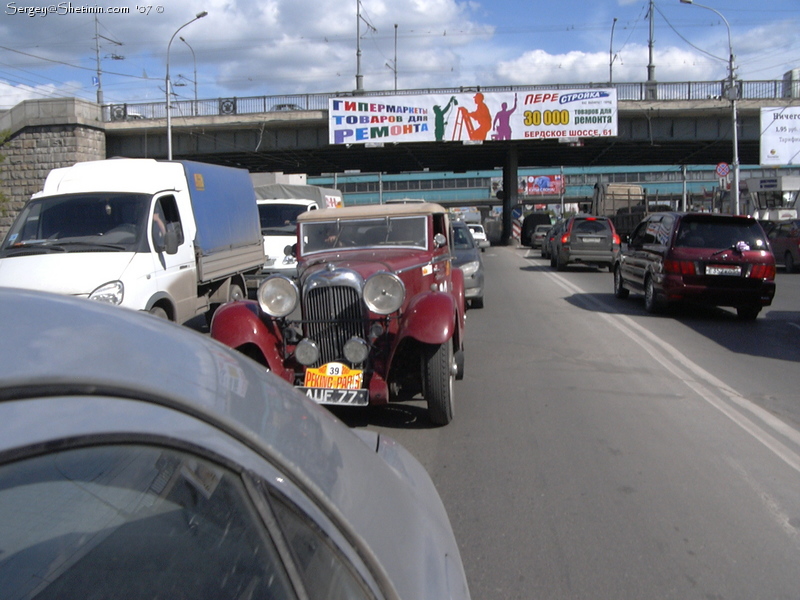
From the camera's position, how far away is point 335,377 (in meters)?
5.88

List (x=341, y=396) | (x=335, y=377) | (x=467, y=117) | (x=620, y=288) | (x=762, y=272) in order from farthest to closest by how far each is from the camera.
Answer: (x=467, y=117) < (x=620, y=288) < (x=762, y=272) < (x=335, y=377) < (x=341, y=396)

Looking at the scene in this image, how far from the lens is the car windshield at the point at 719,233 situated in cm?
1216

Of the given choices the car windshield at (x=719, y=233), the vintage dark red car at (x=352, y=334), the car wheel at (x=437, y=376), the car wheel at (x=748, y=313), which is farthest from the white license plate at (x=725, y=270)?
the car wheel at (x=437, y=376)

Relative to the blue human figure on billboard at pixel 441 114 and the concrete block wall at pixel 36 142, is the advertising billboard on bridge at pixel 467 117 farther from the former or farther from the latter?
the concrete block wall at pixel 36 142

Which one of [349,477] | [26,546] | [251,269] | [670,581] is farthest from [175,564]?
[251,269]

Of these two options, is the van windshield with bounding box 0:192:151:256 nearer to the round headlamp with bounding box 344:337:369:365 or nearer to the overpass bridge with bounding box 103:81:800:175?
the round headlamp with bounding box 344:337:369:365

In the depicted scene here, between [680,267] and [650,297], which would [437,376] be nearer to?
[680,267]

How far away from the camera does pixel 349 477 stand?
5.68 ft

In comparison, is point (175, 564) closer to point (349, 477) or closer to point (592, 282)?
point (349, 477)

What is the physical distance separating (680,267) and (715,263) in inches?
21.2

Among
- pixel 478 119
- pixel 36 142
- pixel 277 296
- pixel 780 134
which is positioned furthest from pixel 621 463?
pixel 780 134

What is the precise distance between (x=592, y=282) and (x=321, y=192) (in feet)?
Answer: 26.4

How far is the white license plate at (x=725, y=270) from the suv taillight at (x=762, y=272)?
206 millimetres

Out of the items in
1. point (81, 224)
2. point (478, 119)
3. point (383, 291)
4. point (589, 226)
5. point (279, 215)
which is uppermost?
point (478, 119)
